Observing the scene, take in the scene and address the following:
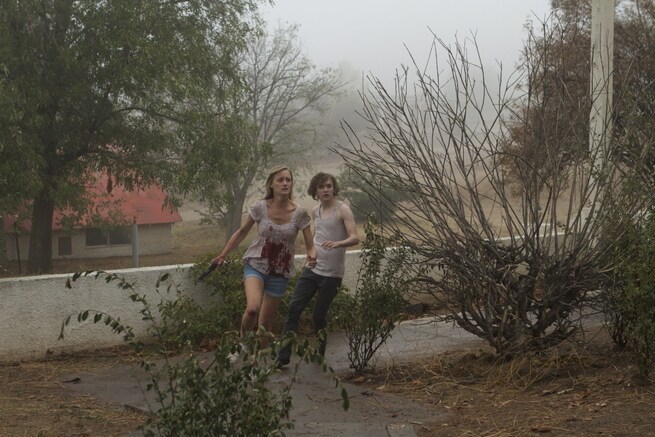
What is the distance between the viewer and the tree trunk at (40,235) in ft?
84.3

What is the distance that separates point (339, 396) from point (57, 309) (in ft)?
10.4

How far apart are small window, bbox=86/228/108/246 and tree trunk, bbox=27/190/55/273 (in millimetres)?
12855

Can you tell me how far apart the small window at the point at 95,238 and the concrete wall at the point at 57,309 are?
31.5 metres

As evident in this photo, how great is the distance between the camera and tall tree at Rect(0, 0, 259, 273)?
813 inches

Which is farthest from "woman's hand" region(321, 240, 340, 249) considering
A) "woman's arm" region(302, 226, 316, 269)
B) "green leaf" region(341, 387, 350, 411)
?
"green leaf" region(341, 387, 350, 411)

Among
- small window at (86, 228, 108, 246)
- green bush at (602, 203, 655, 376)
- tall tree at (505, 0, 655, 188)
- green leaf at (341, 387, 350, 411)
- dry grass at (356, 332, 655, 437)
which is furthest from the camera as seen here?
small window at (86, 228, 108, 246)

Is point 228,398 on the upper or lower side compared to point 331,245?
lower

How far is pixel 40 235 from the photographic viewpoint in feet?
85.0

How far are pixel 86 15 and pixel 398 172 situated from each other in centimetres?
1661

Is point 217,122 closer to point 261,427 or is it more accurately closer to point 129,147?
point 129,147

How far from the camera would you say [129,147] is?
79.6 ft

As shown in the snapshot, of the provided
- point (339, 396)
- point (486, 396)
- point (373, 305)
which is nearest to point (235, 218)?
point (373, 305)

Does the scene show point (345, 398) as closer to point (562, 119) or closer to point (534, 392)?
point (534, 392)

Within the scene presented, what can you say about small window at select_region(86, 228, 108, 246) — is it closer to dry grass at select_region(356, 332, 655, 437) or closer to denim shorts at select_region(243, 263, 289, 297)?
denim shorts at select_region(243, 263, 289, 297)
